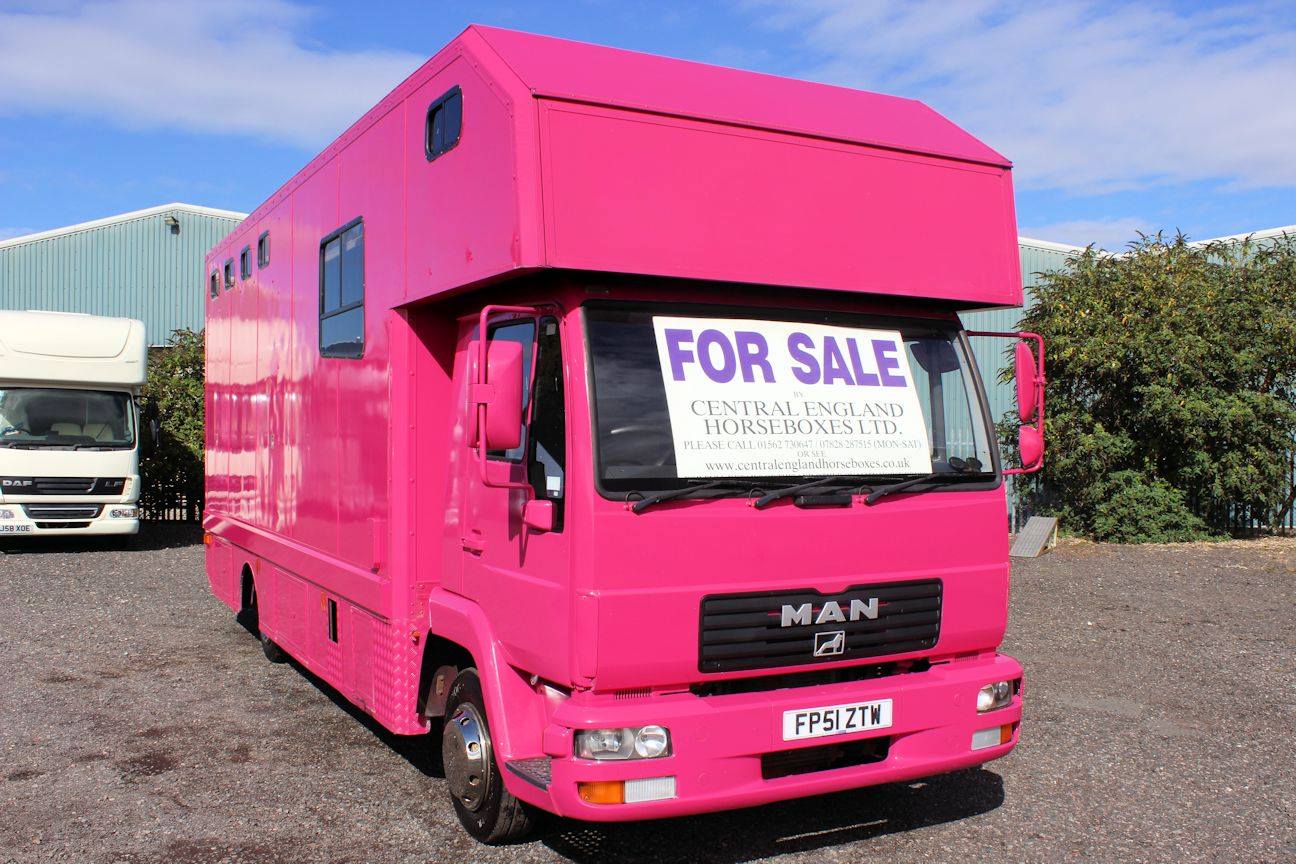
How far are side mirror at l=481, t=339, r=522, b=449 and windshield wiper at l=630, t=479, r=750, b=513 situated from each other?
52 cm

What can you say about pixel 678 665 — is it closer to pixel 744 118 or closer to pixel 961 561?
pixel 961 561

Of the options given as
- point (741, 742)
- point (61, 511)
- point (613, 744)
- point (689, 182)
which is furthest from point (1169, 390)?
point (61, 511)

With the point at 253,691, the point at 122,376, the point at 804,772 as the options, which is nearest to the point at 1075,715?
the point at 804,772

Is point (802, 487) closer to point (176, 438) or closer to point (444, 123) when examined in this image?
point (444, 123)

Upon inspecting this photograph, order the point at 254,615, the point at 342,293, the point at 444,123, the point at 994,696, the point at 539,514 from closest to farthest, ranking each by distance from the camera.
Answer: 1. the point at 539,514
2. the point at 994,696
3. the point at 444,123
4. the point at 342,293
5. the point at 254,615

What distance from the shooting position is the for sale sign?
4.18 m

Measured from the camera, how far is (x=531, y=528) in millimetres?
4336

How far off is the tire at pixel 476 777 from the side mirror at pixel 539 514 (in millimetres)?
849

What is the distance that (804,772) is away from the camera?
14.2 feet

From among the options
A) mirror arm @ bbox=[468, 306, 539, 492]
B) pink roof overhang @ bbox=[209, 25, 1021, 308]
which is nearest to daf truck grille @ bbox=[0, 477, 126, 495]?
pink roof overhang @ bbox=[209, 25, 1021, 308]

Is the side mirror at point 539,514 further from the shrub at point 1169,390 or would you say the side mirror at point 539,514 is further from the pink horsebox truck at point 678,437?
the shrub at point 1169,390

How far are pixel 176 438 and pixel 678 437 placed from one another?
1799 centimetres

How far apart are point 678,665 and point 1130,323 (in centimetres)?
1403

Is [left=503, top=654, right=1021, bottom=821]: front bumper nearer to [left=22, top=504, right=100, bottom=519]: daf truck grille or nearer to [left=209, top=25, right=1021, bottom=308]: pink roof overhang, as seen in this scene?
[left=209, top=25, right=1021, bottom=308]: pink roof overhang
